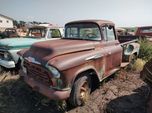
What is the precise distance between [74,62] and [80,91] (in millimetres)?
806

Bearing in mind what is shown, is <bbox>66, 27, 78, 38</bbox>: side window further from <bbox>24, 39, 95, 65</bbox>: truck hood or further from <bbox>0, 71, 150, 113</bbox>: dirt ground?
<bbox>0, 71, 150, 113</bbox>: dirt ground

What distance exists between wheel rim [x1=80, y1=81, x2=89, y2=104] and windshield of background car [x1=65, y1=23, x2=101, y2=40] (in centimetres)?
134

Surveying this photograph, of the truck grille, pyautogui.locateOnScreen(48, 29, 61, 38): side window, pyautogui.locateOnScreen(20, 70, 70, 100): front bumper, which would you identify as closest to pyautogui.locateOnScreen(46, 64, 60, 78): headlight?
the truck grille

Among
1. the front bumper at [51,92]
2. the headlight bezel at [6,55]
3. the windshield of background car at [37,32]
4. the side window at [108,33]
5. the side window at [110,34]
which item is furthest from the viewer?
the windshield of background car at [37,32]

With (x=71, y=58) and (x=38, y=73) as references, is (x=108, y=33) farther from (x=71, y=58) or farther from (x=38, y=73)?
(x=38, y=73)

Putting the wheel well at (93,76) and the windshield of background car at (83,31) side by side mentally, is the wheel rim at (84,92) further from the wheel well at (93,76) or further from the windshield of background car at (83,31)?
the windshield of background car at (83,31)

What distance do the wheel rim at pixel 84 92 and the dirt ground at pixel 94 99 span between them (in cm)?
15

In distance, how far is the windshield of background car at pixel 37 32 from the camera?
300 inches

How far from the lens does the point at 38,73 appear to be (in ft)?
12.8

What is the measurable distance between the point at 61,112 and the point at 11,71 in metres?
3.41

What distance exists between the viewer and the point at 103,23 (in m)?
4.96

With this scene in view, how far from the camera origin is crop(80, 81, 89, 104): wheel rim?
4.12 m

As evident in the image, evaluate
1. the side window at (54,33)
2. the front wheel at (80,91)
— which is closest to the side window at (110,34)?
the front wheel at (80,91)

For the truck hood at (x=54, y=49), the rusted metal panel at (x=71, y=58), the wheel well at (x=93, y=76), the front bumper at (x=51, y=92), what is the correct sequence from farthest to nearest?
the wheel well at (x=93, y=76), the truck hood at (x=54, y=49), the rusted metal panel at (x=71, y=58), the front bumper at (x=51, y=92)
